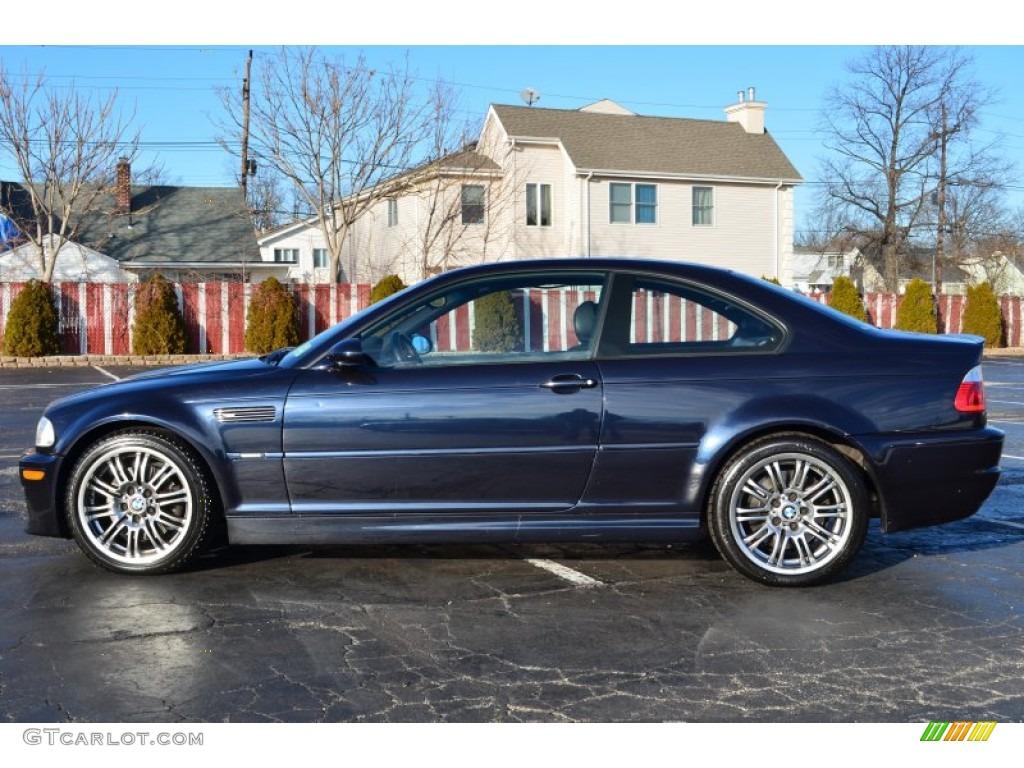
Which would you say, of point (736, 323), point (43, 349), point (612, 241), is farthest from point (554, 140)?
point (736, 323)

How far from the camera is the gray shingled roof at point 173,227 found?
3916cm

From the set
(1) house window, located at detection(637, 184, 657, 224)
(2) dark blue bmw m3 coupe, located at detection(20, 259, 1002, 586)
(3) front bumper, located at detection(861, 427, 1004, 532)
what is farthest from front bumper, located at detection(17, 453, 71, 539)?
(1) house window, located at detection(637, 184, 657, 224)

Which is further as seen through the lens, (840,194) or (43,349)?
(840,194)

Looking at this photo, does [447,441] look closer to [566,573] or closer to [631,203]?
[566,573]

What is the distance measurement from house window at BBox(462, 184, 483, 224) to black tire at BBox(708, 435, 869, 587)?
1179 inches

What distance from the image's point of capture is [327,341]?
17.1 feet

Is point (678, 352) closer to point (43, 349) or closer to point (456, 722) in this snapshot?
point (456, 722)

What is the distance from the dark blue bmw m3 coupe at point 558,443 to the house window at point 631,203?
3120 cm

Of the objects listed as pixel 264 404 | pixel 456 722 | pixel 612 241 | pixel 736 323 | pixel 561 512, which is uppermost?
pixel 612 241

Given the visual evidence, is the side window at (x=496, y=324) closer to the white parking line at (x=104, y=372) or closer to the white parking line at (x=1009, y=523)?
the white parking line at (x=1009, y=523)

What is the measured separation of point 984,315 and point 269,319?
21.0 m

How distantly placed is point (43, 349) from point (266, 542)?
21.1 m
